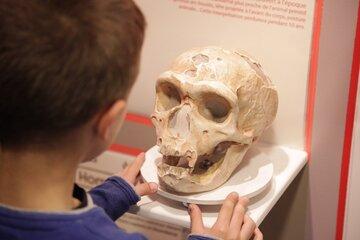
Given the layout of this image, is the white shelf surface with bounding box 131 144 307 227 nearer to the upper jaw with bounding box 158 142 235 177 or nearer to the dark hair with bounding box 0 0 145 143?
the upper jaw with bounding box 158 142 235 177

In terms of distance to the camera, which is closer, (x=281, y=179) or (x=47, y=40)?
(x=47, y=40)

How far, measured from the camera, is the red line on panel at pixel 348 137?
1.34 meters

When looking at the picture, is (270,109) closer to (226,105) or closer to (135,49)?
(226,105)

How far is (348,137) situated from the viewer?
4.65 feet

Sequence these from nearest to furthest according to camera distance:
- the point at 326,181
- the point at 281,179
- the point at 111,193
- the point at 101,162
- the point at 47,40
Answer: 1. the point at 47,40
2. the point at 111,193
3. the point at 281,179
4. the point at 326,181
5. the point at 101,162

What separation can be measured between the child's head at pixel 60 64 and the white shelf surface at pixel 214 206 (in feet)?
1.27

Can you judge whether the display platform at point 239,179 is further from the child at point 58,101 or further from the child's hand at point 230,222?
the child at point 58,101

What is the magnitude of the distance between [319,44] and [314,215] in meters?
0.46

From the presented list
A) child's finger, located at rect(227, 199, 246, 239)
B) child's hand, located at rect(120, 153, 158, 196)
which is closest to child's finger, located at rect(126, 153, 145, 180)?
child's hand, located at rect(120, 153, 158, 196)

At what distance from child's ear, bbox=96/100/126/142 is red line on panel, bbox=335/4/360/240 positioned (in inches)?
25.7

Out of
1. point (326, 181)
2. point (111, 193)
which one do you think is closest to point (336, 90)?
point (326, 181)

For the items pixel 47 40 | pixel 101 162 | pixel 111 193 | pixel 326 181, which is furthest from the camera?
pixel 101 162

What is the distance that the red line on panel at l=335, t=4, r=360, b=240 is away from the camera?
4.40 ft

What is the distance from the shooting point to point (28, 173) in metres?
0.88
